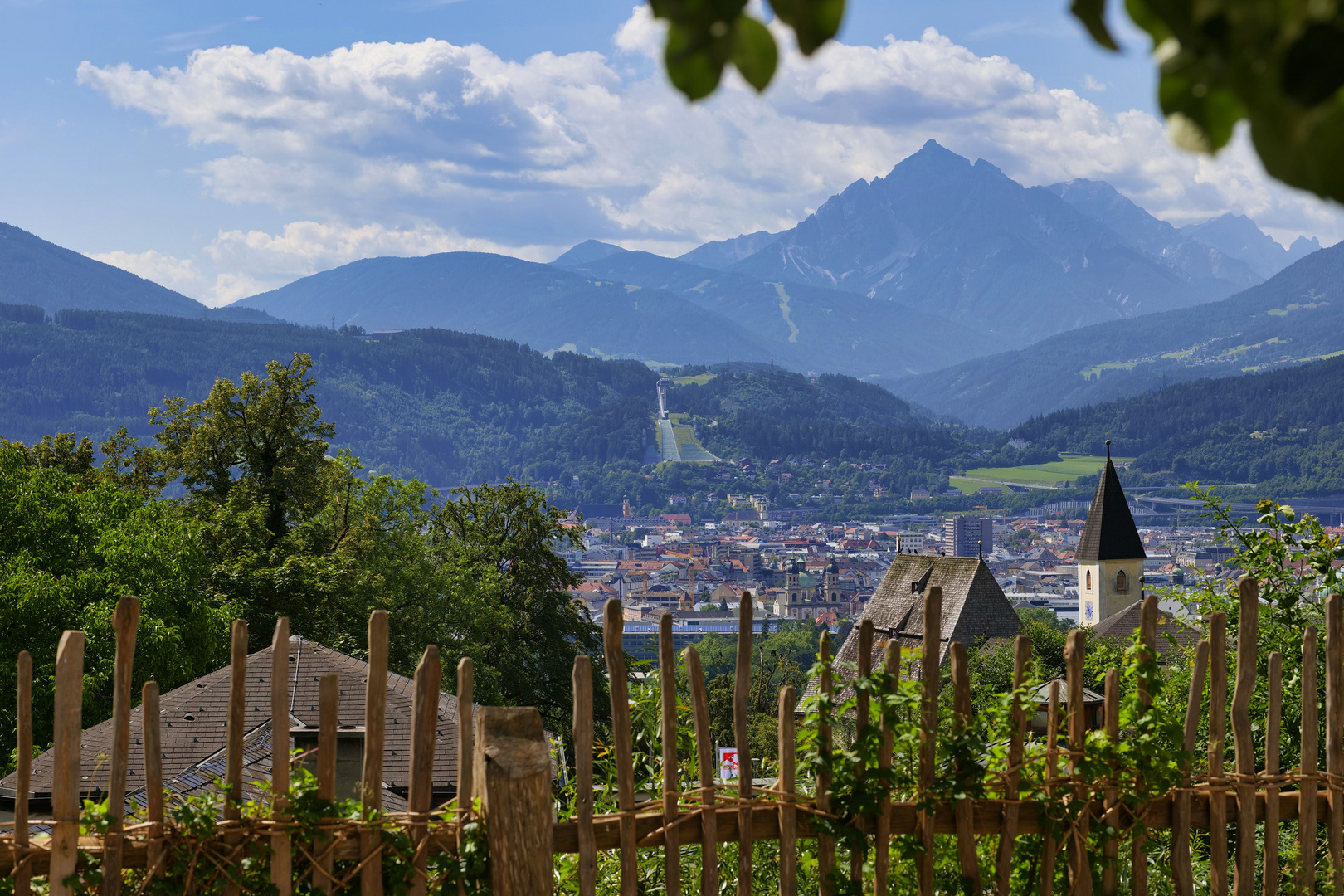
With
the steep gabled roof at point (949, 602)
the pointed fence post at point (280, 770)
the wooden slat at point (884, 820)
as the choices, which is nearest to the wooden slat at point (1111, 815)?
the wooden slat at point (884, 820)

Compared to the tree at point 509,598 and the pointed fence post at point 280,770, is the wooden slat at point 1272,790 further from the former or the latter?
the tree at point 509,598

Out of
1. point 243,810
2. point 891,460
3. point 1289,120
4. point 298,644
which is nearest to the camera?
point 1289,120

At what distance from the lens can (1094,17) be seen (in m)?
0.82

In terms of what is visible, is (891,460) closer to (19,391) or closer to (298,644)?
(19,391)

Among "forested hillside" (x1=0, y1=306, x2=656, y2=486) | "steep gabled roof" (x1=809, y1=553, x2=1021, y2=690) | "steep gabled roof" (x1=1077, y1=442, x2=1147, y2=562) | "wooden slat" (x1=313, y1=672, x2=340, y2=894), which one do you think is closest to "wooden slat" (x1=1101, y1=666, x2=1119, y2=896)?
"wooden slat" (x1=313, y1=672, x2=340, y2=894)

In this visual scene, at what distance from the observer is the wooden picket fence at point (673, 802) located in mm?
3271

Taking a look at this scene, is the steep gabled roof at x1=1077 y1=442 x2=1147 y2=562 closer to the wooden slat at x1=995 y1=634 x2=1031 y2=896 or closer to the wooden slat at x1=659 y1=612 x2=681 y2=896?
the wooden slat at x1=995 y1=634 x2=1031 y2=896

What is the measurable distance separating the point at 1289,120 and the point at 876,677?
3007 mm

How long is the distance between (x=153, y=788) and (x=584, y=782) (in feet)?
3.96

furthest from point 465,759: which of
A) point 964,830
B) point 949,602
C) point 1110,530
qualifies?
point 1110,530

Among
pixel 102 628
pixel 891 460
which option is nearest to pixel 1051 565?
pixel 891 460

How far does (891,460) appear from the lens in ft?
614

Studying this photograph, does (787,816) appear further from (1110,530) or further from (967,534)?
(967,534)

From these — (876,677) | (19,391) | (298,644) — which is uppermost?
(19,391)
